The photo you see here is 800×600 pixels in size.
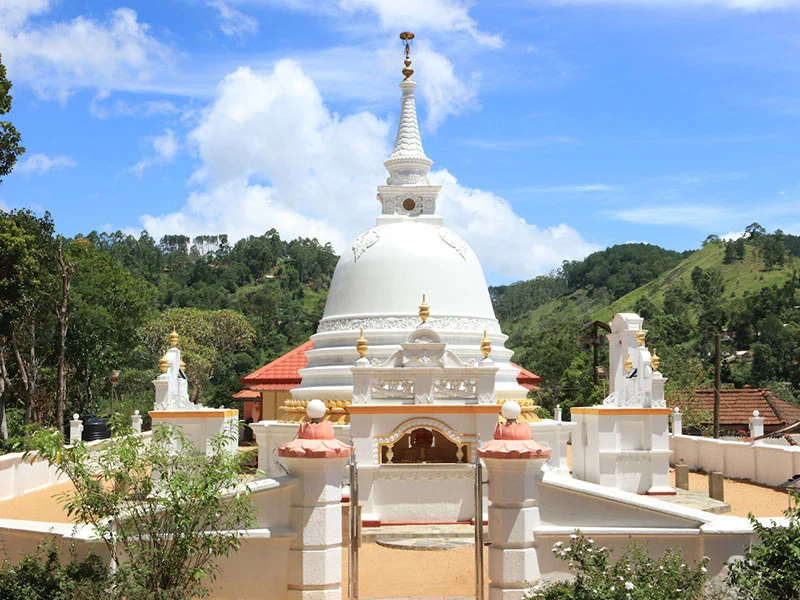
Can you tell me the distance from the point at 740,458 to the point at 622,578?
850 inches

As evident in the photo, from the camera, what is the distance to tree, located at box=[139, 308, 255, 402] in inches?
2440

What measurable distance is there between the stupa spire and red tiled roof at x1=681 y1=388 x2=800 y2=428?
23866mm

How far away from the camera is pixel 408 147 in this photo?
2748 centimetres

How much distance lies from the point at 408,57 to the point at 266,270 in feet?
316

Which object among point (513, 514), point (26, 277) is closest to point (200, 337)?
point (26, 277)

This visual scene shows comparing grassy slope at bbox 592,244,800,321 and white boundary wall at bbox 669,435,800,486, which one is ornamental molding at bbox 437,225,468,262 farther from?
grassy slope at bbox 592,244,800,321

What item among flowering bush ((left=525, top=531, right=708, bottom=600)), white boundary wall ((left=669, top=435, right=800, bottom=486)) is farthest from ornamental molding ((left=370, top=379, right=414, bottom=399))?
white boundary wall ((left=669, top=435, right=800, bottom=486))

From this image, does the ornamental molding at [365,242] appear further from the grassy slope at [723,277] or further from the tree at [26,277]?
the grassy slope at [723,277]

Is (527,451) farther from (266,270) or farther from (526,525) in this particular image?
(266,270)

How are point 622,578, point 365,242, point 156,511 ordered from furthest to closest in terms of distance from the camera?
point 365,242 → point 156,511 → point 622,578

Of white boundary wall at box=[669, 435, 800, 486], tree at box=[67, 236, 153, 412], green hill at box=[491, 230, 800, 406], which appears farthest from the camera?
green hill at box=[491, 230, 800, 406]

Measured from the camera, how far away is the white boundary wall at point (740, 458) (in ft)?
87.5

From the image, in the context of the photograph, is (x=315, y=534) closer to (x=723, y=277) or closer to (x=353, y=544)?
(x=353, y=544)

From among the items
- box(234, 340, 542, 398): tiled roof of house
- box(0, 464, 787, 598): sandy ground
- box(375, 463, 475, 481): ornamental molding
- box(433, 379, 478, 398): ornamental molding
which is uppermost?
box(234, 340, 542, 398): tiled roof of house
